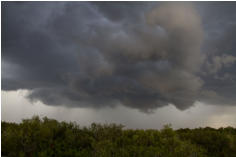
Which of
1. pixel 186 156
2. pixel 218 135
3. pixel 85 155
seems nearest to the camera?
pixel 85 155

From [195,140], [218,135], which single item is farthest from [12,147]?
[218,135]

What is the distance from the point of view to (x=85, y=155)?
11625 mm

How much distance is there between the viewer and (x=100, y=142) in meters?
12.7

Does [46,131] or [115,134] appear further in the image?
[115,134]

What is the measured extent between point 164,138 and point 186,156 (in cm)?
190

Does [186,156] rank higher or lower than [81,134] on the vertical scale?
lower

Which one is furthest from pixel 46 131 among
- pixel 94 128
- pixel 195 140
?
pixel 195 140

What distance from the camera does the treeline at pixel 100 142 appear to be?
12.0 metres

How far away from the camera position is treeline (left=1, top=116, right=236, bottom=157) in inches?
473

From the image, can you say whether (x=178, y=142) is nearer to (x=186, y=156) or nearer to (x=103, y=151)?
(x=186, y=156)

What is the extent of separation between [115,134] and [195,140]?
523cm

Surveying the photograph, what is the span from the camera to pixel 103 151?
462 inches

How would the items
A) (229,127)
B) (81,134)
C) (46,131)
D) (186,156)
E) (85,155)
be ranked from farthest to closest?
(229,127), (81,134), (46,131), (186,156), (85,155)

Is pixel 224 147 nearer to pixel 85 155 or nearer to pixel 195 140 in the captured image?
pixel 195 140
